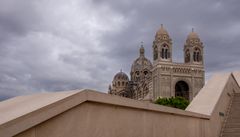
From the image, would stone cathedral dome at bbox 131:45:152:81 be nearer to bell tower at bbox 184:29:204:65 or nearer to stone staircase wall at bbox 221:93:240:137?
bell tower at bbox 184:29:204:65

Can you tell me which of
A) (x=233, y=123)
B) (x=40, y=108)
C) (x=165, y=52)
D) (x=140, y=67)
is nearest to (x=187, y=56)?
(x=165, y=52)

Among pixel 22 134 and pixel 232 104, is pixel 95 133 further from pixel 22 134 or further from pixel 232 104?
pixel 232 104

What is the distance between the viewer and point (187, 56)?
73812mm

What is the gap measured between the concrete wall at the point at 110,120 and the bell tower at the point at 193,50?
64.8 meters

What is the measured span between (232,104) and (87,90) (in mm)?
6949

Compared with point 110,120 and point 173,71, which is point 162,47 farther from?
point 110,120

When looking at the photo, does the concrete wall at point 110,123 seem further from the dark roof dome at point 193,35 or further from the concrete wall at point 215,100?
the dark roof dome at point 193,35

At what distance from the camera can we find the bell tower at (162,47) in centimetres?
6815

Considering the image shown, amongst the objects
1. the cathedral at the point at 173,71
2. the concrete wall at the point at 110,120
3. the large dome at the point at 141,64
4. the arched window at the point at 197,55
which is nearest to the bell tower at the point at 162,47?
the cathedral at the point at 173,71

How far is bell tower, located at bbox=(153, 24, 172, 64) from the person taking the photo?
68.2 m

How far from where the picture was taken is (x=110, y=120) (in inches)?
189

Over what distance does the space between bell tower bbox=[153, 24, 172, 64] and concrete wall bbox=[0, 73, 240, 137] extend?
59.8 meters

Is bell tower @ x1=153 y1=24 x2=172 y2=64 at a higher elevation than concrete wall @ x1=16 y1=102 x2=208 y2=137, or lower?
higher

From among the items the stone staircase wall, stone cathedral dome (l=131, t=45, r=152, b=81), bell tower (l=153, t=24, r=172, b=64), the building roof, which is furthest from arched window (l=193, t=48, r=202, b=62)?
the building roof
